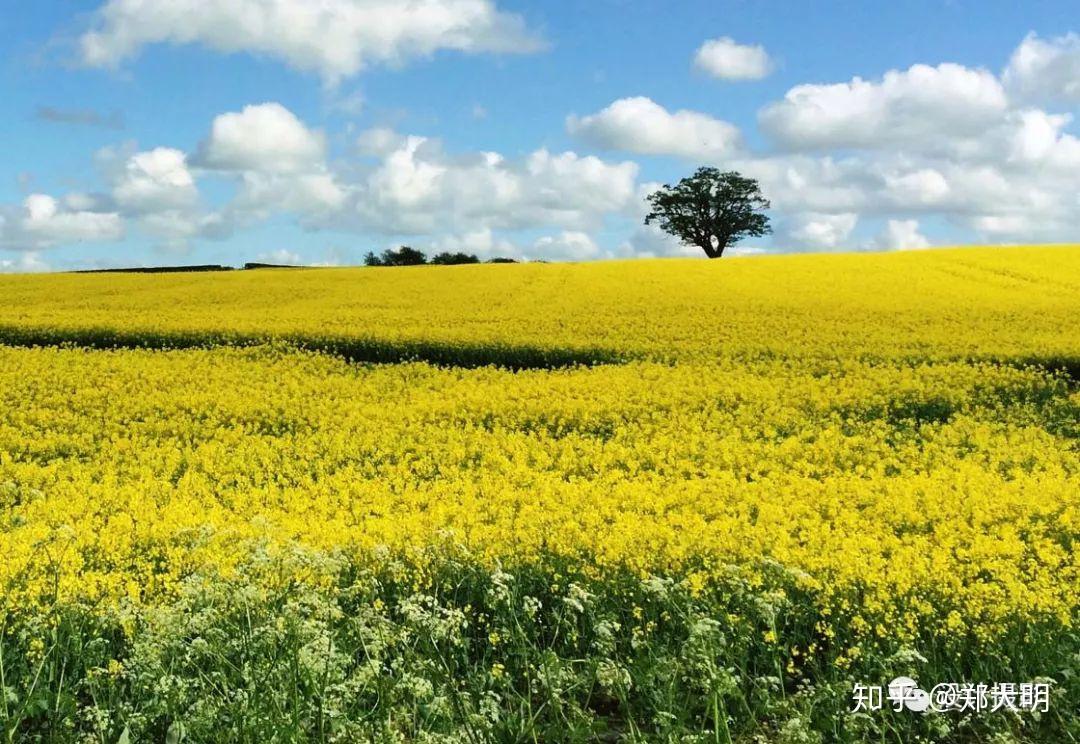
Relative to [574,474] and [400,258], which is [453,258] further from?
[574,474]

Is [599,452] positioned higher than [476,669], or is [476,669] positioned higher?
[599,452]

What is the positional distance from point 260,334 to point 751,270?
72.3 feet

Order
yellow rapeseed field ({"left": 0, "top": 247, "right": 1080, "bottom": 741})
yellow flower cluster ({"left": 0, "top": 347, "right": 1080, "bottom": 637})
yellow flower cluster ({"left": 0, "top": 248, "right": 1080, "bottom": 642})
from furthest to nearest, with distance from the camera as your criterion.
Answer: yellow flower cluster ({"left": 0, "top": 248, "right": 1080, "bottom": 642})
yellow flower cluster ({"left": 0, "top": 347, "right": 1080, "bottom": 637})
yellow rapeseed field ({"left": 0, "top": 247, "right": 1080, "bottom": 741})

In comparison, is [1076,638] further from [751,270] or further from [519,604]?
[751,270]

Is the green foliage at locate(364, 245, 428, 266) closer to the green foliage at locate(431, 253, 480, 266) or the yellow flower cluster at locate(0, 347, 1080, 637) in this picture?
the green foliage at locate(431, 253, 480, 266)

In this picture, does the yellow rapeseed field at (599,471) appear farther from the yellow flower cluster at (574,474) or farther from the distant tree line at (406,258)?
the distant tree line at (406,258)

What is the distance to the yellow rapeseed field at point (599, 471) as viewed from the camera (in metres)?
5.55

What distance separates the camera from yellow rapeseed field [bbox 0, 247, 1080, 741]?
5547 mm

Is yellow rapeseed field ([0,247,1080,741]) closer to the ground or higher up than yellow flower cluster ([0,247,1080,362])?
closer to the ground

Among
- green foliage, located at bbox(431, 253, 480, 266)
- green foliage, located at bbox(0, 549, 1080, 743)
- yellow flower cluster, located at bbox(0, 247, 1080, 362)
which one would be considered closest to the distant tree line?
green foliage, located at bbox(431, 253, 480, 266)

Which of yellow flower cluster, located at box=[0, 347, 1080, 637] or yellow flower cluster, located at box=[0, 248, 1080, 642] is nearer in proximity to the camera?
yellow flower cluster, located at box=[0, 347, 1080, 637]

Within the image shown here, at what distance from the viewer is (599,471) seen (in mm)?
10086

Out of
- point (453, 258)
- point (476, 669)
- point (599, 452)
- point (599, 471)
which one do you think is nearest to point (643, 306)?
point (599, 452)

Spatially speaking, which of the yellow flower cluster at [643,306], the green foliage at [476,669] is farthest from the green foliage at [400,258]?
the green foliage at [476,669]
